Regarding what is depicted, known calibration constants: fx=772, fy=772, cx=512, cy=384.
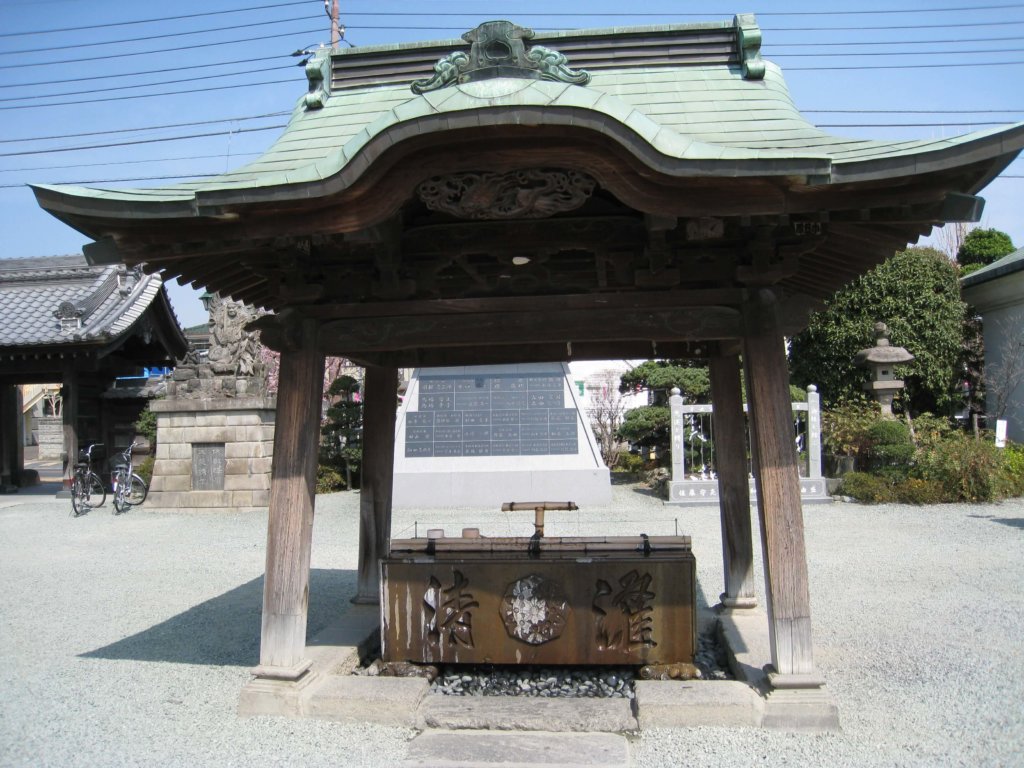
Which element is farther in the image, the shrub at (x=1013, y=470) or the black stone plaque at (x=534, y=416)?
the black stone plaque at (x=534, y=416)

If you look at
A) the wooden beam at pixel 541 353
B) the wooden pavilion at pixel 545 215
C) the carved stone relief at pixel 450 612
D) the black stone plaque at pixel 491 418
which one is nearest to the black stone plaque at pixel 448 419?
the black stone plaque at pixel 491 418

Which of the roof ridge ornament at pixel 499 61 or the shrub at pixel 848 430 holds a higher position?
the roof ridge ornament at pixel 499 61

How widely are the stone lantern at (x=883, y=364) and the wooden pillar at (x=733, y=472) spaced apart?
39.1 ft

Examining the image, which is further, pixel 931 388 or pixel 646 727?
pixel 931 388

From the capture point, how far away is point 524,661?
4898 millimetres

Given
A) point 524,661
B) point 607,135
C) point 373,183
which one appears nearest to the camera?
point 607,135

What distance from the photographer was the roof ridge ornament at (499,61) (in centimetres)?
385

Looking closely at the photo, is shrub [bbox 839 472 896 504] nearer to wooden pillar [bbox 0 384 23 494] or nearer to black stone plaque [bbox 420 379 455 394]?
black stone plaque [bbox 420 379 455 394]

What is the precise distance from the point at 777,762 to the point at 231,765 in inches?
103

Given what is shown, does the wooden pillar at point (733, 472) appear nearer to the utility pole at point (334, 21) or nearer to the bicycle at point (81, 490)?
the bicycle at point (81, 490)

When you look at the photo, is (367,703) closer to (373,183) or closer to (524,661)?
(524,661)

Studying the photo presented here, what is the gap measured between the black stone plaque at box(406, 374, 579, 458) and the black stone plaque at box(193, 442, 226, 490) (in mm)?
3792

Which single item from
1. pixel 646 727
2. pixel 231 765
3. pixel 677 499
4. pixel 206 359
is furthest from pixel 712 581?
pixel 206 359

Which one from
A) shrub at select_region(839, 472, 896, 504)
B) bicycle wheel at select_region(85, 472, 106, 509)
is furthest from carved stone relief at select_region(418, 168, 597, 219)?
bicycle wheel at select_region(85, 472, 106, 509)
